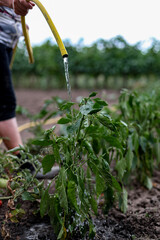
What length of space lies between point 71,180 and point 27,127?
6.41 ft

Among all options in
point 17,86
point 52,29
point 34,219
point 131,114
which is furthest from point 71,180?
point 17,86

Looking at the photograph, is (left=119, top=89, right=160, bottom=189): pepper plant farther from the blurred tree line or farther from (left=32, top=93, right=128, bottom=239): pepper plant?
the blurred tree line

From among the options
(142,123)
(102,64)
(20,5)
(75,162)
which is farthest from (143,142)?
(102,64)

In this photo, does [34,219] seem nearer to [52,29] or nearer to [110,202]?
[110,202]

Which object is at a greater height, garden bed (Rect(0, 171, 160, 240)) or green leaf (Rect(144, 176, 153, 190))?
garden bed (Rect(0, 171, 160, 240))

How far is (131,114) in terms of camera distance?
1.96 metres

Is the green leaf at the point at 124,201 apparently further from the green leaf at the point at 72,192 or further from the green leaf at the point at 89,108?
the green leaf at the point at 89,108

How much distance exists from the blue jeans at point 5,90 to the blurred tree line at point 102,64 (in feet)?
22.8

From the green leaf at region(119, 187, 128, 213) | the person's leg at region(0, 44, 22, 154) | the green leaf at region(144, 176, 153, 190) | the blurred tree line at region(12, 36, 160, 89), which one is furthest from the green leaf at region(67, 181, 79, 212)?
the blurred tree line at region(12, 36, 160, 89)

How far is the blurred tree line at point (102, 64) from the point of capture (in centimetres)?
901

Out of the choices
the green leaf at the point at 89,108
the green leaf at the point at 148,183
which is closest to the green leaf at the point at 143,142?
the green leaf at the point at 148,183

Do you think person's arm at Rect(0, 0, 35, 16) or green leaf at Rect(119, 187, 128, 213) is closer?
person's arm at Rect(0, 0, 35, 16)

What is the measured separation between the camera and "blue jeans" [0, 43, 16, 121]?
69.6 inches

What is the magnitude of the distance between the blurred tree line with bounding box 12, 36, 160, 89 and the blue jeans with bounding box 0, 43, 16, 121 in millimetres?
6957
